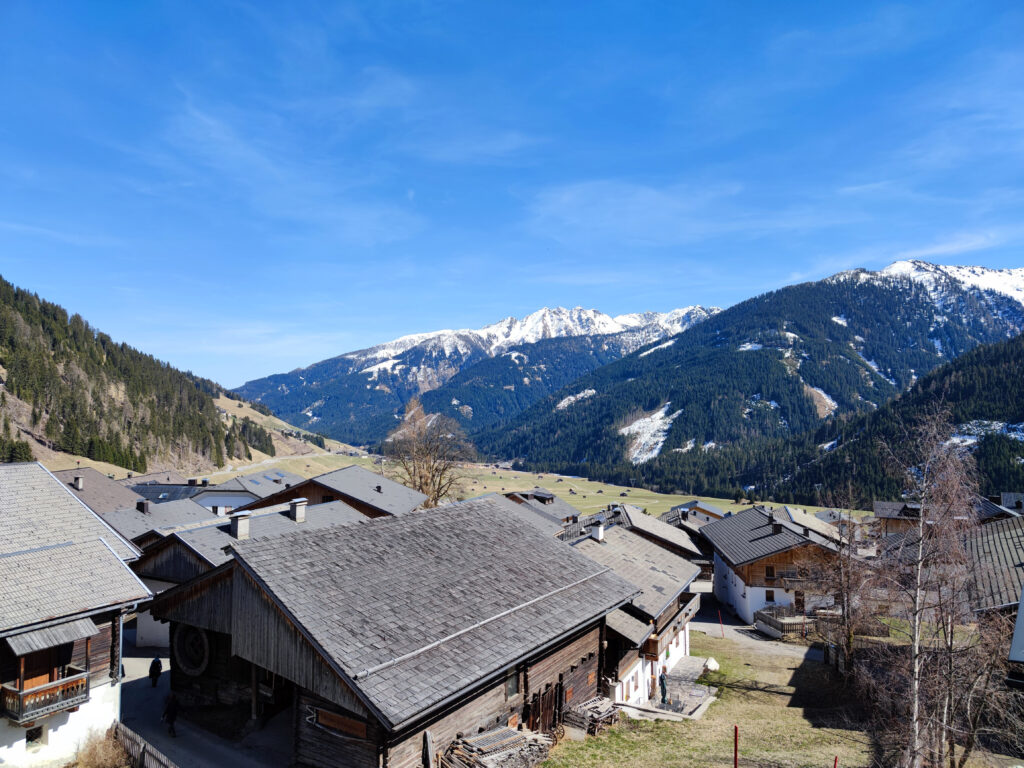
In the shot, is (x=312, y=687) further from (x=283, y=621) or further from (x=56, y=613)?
(x=56, y=613)

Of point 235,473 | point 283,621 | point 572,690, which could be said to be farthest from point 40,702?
point 235,473

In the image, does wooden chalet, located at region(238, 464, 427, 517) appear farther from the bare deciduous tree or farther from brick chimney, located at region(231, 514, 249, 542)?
brick chimney, located at region(231, 514, 249, 542)

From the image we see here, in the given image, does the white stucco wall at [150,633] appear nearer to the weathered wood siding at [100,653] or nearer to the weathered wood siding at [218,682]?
the weathered wood siding at [218,682]

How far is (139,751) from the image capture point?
19.6m

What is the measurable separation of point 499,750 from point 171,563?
27.3 m

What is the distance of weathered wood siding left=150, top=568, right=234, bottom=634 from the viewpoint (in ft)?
74.2

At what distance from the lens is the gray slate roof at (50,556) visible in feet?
66.1

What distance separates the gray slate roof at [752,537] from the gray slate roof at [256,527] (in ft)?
123

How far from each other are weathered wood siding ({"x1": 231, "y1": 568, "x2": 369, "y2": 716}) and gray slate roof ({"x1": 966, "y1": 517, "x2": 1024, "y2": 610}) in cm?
2604

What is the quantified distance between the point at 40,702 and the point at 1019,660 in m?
27.6

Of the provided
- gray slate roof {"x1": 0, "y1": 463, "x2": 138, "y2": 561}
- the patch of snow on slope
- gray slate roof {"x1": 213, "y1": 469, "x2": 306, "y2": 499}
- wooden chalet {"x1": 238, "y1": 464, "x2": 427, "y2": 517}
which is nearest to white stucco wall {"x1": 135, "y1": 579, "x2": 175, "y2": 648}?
gray slate roof {"x1": 0, "y1": 463, "x2": 138, "y2": 561}

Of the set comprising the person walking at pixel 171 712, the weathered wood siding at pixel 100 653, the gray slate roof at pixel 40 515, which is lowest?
the person walking at pixel 171 712

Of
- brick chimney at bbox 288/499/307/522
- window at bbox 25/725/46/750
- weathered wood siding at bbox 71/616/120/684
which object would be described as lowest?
window at bbox 25/725/46/750

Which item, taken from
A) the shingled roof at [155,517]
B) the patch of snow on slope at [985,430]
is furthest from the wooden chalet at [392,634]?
the patch of snow on slope at [985,430]
